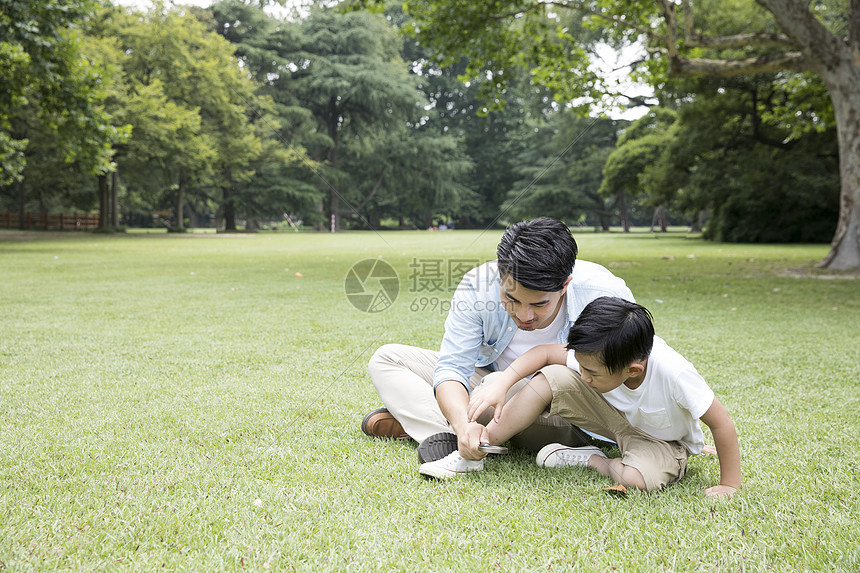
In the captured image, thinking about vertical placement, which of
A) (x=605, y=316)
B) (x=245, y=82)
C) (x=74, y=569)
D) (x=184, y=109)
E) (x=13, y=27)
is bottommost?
(x=74, y=569)

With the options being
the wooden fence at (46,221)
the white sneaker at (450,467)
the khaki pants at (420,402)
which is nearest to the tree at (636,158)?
the khaki pants at (420,402)

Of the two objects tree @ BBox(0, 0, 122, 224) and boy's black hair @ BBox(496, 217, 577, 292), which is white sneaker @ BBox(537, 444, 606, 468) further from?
tree @ BBox(0, 0, 122, 224)

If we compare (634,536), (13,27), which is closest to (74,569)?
(634,536)

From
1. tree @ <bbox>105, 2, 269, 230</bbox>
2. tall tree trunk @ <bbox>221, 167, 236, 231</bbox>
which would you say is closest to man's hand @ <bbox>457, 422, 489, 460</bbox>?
tree @ <bbox>105, 2, 269, 230</bbox>

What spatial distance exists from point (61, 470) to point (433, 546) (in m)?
1.50

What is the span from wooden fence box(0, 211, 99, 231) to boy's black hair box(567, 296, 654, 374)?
40.5 m

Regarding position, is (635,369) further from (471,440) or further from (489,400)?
(471,440)

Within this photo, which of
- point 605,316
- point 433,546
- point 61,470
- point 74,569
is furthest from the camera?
point 61,470

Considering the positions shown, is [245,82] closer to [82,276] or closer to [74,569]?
[82,276]

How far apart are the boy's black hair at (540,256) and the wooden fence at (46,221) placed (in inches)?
1583

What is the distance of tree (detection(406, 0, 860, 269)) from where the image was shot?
9.70 m

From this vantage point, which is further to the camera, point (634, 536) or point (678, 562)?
point (634, 536)

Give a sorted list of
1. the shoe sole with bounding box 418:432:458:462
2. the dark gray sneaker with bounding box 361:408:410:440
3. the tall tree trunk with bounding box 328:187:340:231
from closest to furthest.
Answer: the shoe sole with bounding box 418:432:458:462, the dark gray sneaker with bounding box 361:408:410:440, the tall tree trunk with bounding box 328:187:340:231

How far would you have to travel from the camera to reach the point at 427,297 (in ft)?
25.9
